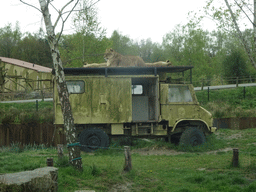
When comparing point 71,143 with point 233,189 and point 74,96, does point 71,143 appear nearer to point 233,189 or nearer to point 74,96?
point 233,189

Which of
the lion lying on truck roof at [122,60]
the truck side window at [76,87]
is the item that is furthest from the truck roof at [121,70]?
the lion lying on truck roof at [122,60]

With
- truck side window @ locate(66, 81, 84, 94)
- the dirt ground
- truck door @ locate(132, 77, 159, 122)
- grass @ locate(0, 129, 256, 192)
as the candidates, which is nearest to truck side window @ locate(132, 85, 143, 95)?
truck door @ locate(132, 77, 159, 122)

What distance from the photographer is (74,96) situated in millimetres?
12070

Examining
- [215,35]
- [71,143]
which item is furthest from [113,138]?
[215,35]

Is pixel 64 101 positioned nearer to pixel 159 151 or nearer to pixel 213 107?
pixel 159 151

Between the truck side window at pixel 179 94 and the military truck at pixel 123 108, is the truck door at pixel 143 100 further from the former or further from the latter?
the truck side window at pixel 179 94

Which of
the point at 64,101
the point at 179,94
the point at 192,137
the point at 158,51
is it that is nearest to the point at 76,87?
the point at 179,94

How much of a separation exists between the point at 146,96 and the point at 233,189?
8149 mm

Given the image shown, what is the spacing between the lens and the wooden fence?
13.4 meters

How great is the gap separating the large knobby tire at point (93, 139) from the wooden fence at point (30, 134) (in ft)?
5.79

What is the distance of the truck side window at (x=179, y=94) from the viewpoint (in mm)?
12531

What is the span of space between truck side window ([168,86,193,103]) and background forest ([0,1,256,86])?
30.3 feet

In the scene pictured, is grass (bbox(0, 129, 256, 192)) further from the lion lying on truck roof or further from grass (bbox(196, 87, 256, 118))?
grass (bbox(196, 87, 256, 118))

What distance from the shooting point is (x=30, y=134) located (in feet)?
44.7
